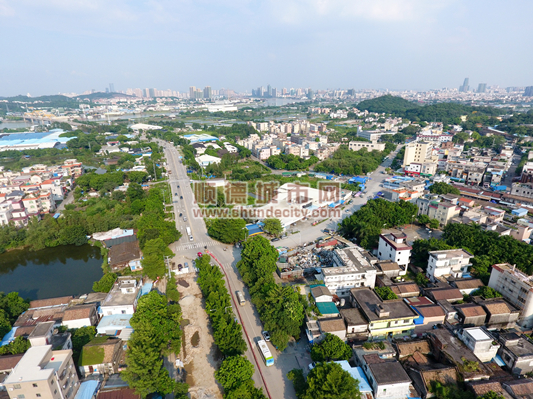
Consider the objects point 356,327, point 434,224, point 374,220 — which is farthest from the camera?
point 434,224

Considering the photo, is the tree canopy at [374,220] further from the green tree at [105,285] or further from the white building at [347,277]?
the green tree at [105,285]

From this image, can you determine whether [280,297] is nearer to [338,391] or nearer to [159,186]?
[338,391]

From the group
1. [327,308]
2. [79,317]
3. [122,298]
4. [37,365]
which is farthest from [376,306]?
[79,317]

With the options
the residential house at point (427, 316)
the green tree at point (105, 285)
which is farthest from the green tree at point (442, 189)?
the green tree at point (105, 285)

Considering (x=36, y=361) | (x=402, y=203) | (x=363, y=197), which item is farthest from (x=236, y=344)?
(x=363, y=197)

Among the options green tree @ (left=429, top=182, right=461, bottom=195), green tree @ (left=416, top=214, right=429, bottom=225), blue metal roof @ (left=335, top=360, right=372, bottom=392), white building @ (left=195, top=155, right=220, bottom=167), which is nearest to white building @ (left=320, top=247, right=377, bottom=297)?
blue metal roof @ (left=335, top=360, right=372, bottom=392)

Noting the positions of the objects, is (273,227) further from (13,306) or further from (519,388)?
(13,306)
